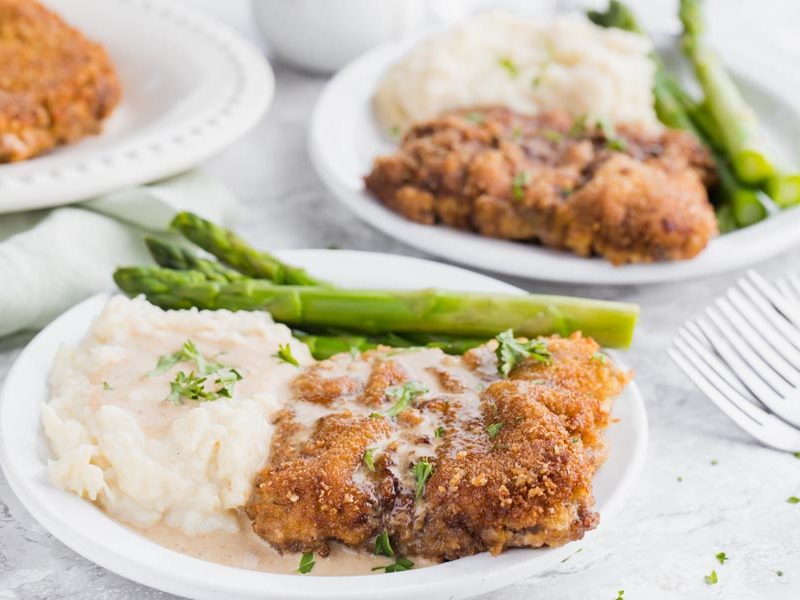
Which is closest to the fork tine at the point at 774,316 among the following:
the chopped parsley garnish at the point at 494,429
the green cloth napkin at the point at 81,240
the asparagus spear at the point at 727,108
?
the asparagus spear at the point at 727,108

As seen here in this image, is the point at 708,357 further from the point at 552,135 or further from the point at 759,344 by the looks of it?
the point at 552,135

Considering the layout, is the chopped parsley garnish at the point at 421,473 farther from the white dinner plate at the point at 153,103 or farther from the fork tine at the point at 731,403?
the white dinner plate at the point at 153,103

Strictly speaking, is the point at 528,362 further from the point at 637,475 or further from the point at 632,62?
the point at 632,62

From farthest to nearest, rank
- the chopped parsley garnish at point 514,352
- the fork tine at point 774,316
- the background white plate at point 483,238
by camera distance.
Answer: the background white plate at point 483,238 < the fork tine at point 774,316 < the chopped parsley garnish at point 514,352

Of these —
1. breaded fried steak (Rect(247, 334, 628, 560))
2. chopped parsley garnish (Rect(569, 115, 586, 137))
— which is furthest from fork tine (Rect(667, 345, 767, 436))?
chopped parsley garnish (Rect(569, 115, 586, 137))

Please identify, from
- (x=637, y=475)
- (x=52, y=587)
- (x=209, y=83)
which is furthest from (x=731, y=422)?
(x=209, y=83)
